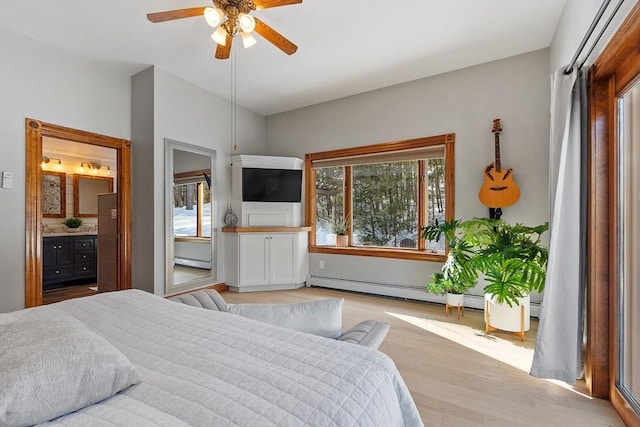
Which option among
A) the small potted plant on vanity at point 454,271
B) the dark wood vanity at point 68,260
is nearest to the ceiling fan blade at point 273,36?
the small potted plant on vanity at point 454,271

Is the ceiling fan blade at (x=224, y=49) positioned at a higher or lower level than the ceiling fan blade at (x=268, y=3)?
lower

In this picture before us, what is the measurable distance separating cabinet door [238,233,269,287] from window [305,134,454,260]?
29.4 inches

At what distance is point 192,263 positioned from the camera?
12.4ft

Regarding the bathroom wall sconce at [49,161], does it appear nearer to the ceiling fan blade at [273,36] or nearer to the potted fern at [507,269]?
the ceiling fan blade at [273,36]

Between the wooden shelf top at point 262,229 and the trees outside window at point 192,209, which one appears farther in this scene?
the wooden shelf top at point 262,229

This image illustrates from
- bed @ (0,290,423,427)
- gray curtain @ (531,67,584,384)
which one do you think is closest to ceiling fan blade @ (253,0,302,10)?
gray curtain @ (531,67,584,384)

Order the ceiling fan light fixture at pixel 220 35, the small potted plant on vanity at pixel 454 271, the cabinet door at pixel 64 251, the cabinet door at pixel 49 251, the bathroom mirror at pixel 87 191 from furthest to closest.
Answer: the bathroom mirror at pixel 87 191, the cabinet door at pixel 64 251, the cabinet door at pixel 49 251, the small potted plant on vanity at pixel 454 271, the ceiling fan light fixture at pixel 220 35

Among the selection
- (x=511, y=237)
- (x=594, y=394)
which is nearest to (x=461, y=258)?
(x=511, y=237)

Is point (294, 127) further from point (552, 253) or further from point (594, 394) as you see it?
point (594, 394)

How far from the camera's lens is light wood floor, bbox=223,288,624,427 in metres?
1.56

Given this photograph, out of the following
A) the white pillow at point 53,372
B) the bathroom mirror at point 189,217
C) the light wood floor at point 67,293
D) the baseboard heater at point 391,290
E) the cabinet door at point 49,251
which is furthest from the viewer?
the cabinet door at point 49,251

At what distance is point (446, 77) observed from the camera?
337 centimetres

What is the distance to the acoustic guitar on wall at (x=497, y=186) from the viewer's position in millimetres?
2939

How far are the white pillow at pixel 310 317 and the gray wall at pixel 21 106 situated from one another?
9.24 ft
